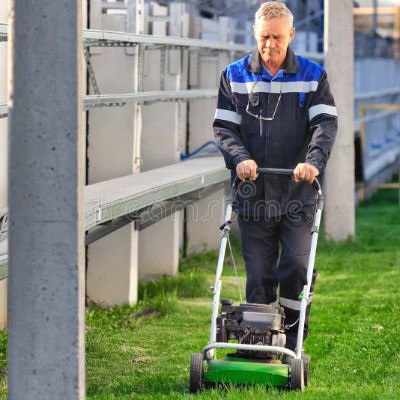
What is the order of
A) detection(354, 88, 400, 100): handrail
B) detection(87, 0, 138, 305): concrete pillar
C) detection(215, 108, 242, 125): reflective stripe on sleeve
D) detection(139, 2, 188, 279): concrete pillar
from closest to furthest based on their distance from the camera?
detection(215, 108, 242, 125): reflective stripe on sleeve < detection(87, 0, 138, 305): concrete pillar < detection(139, 2, 188, 279): concrete pillar < detection(354, 88, 400, 100): handrail

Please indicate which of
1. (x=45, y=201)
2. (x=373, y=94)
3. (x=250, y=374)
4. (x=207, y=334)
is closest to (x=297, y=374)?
(x=250, y=374)

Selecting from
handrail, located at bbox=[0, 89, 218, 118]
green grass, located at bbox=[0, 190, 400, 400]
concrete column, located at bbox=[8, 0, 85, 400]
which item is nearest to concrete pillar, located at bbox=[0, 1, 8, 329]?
green grass, located at bbox=[0, 190, 400, 400]

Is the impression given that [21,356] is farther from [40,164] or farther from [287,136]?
[287,136]

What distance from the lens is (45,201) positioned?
4.92 metres

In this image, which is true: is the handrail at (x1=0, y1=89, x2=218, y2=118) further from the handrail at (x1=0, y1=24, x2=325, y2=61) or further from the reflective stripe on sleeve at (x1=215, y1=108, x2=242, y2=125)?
the reflective stripe on sleeve at (x1=215, y1=108, x2=242, y2=125)

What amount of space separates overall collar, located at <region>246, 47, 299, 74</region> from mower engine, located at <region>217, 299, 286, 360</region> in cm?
118

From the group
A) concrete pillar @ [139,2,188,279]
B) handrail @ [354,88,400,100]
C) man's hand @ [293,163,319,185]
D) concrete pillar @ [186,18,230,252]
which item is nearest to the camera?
man's hand @ [293,163,319,185]

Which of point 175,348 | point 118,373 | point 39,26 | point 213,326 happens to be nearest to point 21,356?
point 39,26

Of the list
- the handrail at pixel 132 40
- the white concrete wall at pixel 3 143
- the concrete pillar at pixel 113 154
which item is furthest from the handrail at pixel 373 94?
the white concrete wall at pixel 3 143

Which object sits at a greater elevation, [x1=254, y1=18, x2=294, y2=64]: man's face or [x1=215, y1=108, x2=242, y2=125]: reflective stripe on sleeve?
[x1=254, y1=18, x2=294, y2=64]: man's face

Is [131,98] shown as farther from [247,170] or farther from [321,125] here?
[247,170]

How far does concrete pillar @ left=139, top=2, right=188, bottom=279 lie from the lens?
10.9 meters

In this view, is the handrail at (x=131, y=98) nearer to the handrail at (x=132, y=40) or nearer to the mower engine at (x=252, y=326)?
the handrail at (x=132, y=40)

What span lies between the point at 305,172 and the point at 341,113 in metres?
6.87
